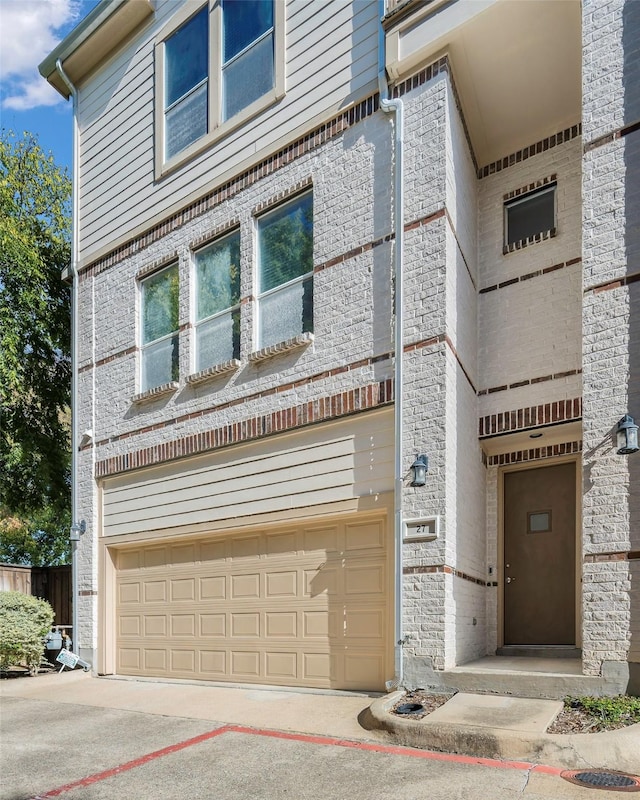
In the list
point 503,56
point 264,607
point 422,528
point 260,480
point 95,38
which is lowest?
point 264,607

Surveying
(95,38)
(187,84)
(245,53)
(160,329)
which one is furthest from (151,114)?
(160,329)

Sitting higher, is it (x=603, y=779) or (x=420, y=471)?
(x=420, y=471)

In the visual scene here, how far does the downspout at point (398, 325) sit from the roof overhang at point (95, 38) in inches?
218

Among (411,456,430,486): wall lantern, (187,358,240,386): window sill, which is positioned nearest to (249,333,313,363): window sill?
(187,358,240,386): window sill

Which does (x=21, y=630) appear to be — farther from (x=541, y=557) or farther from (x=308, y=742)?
(x=541, y=557)

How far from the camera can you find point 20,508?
16.5 metres

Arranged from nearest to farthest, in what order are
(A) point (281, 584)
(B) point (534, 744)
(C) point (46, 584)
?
(B) point (534, 744), (A) point (281, 584), (C) point (46, 584)

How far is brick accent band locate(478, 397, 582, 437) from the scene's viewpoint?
838 cm

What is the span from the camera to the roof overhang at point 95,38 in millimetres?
12766

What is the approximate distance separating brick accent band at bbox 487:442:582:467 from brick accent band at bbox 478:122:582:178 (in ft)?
11.7

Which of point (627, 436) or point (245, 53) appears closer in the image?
point (627, 436)

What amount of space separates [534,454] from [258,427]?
11.4ft

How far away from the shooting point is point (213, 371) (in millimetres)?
10656

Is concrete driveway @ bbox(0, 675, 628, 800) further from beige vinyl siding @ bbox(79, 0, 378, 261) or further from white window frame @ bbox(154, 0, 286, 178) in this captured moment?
white window frame @ bbox(154, 0, 286, 178)
